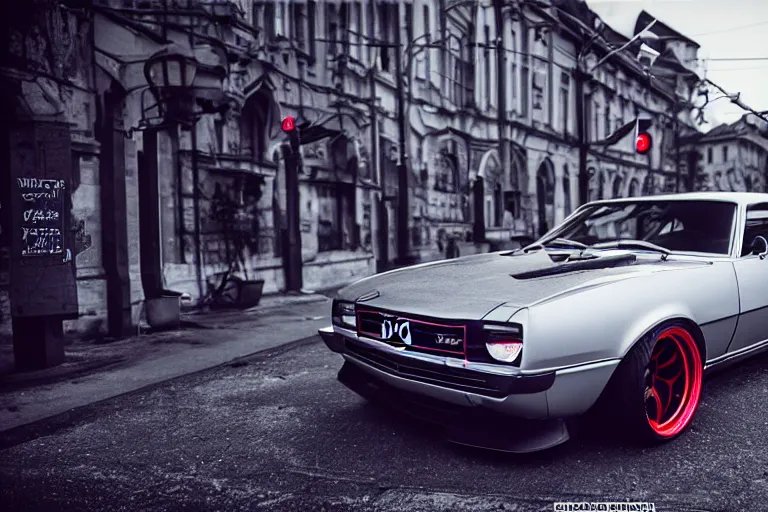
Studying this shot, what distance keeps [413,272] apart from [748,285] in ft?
6.46

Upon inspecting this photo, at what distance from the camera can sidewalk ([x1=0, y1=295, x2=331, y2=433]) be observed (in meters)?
4.52

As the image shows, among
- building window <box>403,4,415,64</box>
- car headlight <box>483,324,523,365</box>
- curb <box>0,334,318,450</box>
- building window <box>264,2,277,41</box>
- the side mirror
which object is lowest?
curb <box>0,334,318,450</box>

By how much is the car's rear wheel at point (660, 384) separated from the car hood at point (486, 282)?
361 mm

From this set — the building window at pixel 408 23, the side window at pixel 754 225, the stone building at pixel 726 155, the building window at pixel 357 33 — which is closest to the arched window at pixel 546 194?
the building window at pixel 408 23

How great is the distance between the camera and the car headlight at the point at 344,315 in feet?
11.6

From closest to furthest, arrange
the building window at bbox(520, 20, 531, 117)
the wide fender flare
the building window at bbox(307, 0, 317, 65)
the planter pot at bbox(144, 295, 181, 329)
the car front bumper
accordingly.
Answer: the car front bumper → the wide fender flare → the planter pot at bbox(144, 295, 181, 329) → the building window at bbox(307, 0, 317, 65) → the building window at bbox(520, 20, 531, 117)

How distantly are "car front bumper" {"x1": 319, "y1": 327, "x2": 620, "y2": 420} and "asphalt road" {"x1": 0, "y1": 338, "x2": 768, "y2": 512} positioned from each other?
13.4 inches

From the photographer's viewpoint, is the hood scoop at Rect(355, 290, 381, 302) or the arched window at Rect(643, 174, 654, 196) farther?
the arched window at Rect(643, 174, 654, 196)

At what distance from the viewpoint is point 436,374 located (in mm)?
2873

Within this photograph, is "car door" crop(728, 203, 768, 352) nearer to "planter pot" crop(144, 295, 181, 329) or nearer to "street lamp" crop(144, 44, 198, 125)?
"street lamp" crop(144, 44, 198, 125)

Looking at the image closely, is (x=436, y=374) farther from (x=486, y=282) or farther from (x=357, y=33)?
(x=357, y=33)

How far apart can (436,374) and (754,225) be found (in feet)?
8.22

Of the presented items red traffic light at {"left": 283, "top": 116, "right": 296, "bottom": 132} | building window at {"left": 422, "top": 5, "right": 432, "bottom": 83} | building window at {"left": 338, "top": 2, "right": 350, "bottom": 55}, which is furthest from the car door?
building window at {"left": 422, "top": 5, "right": 432, "bottom": 83}

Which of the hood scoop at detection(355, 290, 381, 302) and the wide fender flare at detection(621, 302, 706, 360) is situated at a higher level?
the hood scoop at detection(355, 290, 381, 302)
